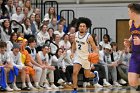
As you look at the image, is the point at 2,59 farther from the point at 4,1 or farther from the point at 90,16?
the point at 90,16

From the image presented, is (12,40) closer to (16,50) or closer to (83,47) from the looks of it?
(16,50)

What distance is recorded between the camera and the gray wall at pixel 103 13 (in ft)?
73.4

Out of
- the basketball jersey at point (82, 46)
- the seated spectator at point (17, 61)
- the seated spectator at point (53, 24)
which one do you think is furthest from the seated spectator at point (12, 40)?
the seated spectator at point (53, 24)

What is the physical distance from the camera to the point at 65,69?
16.0 meters

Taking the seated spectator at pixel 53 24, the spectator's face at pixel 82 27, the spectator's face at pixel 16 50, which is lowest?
the spectator's face at pixel 16 50

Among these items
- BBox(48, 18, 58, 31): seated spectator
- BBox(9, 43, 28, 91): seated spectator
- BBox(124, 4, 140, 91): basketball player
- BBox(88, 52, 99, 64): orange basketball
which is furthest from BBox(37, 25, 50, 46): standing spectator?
BBox(124, 4, 140, 91): basketball player

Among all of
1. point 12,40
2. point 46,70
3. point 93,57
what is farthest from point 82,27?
point 46,70

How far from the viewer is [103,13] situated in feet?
73.9

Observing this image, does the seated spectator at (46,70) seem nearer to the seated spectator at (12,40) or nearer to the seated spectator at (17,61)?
the seated spectator at (17,61)

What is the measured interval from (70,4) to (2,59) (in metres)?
9.44

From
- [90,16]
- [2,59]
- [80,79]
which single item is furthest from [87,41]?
[90,16]

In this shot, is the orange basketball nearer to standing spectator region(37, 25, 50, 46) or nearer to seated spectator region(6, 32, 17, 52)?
seated spectator region(6, 32, 17, 52)

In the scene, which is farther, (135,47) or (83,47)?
(83,47)

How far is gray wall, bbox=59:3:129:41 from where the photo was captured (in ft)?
73.4
